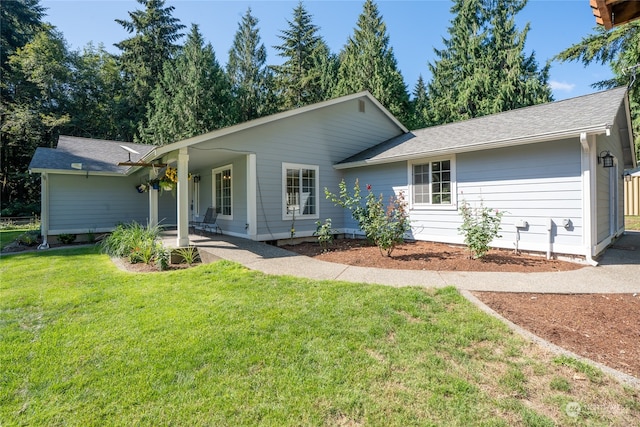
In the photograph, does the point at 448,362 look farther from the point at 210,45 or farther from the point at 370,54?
the point at 210,45

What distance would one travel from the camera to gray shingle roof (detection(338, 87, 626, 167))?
631 centimetres

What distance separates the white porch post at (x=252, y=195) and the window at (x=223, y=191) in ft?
4.22

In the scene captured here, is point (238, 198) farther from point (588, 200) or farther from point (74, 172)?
point (588, 200)

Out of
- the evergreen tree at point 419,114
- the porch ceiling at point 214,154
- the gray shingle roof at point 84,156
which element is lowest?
the porch ceiling at point 214,154

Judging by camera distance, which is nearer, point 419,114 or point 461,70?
point 461,70

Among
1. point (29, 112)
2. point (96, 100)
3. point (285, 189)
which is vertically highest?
point (96, 100)

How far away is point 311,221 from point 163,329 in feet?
21.9

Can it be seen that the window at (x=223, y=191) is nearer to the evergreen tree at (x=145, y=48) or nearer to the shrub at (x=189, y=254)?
the shrub at (x=189, y=254)

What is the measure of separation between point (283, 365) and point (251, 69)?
77.9 feet

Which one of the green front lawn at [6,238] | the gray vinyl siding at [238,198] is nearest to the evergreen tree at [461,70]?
the gray vinyl siding at [238,198]

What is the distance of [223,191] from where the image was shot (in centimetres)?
1029

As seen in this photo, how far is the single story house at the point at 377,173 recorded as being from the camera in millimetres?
6375

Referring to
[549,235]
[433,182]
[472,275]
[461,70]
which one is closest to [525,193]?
[549,235]

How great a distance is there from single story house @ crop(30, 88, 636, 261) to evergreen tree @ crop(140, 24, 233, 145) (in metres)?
5.58
